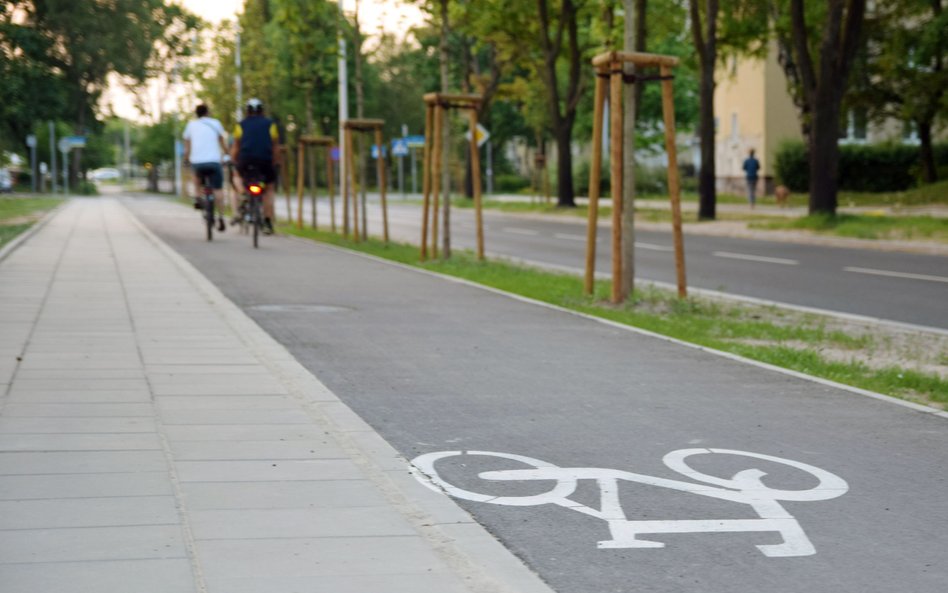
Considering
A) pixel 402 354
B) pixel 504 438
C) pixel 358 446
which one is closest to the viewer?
pixel 358 446

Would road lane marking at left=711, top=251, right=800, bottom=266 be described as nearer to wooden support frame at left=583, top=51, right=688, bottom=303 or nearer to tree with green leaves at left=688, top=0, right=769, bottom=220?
wooden support frame at left=583, top=51, right=688, bottom=303

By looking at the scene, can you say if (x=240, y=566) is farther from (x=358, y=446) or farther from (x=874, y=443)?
(x=874, y=443)

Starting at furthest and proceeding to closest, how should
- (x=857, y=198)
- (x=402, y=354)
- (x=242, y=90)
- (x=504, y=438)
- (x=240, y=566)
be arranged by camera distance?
1. (x=857, y=198)
2. (x=242, y=90)
3. (x=402, y=354)
4. (x=504, y=438)
5. (x=240, y=566)

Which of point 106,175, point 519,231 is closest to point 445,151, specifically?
point 519,231

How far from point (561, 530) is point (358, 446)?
1.51 metres

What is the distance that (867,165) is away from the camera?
4894 cm

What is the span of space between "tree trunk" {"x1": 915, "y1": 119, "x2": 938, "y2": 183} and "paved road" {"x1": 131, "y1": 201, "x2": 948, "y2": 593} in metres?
35.6

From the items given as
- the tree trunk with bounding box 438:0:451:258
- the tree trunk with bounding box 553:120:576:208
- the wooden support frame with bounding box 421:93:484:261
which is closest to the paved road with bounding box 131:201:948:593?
the wooden support frame with bounding box 421:93:484:261

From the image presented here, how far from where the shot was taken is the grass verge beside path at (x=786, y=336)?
877cm

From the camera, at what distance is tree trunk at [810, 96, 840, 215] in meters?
27.2

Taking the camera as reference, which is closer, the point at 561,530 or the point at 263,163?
the point at 561,530

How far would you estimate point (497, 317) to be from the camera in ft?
38.9

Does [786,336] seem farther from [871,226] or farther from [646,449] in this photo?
[871,226]

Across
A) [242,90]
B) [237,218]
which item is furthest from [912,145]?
[237,218]
